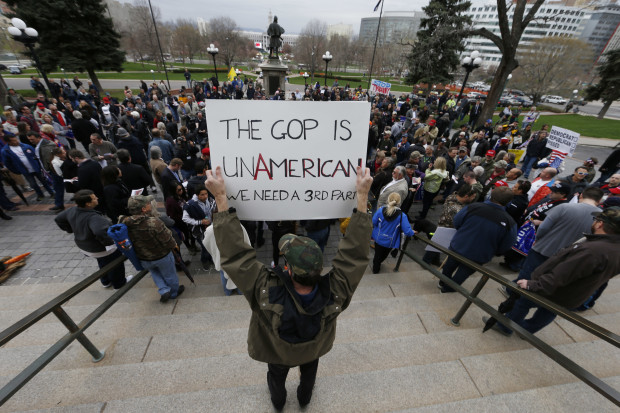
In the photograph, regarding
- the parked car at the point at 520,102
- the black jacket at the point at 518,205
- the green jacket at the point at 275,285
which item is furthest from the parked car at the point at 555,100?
the green jacket at the point at 275,285

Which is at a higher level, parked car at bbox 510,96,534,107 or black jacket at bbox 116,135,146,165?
black jacket at bbox 116,135,146,165

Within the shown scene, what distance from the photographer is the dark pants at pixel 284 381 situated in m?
1.95

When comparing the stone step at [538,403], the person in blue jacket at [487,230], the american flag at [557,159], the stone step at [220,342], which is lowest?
the stone step at [220,342]

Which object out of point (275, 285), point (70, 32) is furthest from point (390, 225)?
point (70, 32)

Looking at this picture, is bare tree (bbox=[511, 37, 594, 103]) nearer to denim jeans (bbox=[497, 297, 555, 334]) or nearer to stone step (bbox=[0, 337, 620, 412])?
denim jeans (bbox=[497, 297, 555, 334])

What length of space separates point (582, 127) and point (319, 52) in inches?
2088

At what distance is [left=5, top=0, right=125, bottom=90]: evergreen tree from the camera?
1927 cm

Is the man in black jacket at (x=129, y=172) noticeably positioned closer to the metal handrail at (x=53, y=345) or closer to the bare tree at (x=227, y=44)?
the metal handrail at (x=53, y=345)

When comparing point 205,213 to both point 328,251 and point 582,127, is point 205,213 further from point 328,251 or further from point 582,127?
point 582,127

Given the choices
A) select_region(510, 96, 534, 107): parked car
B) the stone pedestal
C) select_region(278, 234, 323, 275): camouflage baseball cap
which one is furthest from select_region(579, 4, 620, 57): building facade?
select_region(278, 234, 323, 275): camouflage baseball cap

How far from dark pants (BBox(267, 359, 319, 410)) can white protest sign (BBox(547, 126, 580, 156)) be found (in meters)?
10.3

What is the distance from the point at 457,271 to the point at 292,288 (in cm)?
330

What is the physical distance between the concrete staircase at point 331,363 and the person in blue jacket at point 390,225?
0.94 metres

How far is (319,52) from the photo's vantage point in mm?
61781
